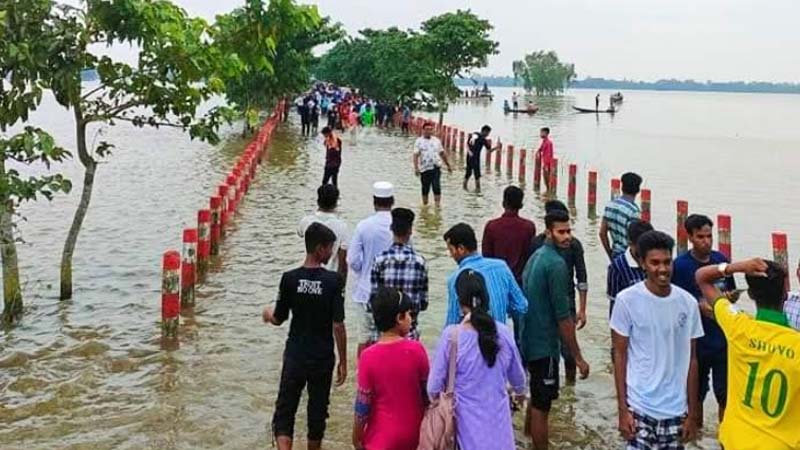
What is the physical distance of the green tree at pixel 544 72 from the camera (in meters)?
143

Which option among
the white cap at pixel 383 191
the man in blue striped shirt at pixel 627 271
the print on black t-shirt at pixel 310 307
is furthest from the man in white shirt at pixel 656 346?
the white cap at pixel 383 191

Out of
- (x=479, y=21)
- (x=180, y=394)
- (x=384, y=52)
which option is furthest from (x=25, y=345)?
(x=384, y=52)

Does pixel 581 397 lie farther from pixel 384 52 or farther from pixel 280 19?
pixel 384 52

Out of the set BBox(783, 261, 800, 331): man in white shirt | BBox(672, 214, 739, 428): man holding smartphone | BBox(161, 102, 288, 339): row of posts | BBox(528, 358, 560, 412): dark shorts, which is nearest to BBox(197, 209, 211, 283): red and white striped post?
BBox(161, 102, 288, 339): row of posts

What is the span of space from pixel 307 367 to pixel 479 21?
124ft

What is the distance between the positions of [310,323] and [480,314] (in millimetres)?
1555

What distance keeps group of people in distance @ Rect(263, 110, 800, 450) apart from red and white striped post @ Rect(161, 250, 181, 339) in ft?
12.0

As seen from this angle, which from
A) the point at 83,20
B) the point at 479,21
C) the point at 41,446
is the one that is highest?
the point at 479,21

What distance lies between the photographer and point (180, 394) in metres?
7.74

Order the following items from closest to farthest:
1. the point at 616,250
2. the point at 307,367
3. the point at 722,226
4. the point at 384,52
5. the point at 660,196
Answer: the point at 307,367
the point at 616,250
the point at 722,226
the point at 660,196
the point at 384,52

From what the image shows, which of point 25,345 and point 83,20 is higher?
point 83,20

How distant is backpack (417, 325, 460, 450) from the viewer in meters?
4.22

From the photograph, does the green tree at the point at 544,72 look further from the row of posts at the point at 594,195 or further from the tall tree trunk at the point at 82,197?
the tall tree trunk at the point at 82,197

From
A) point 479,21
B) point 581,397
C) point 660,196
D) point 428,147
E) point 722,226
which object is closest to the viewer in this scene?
point 581,397
